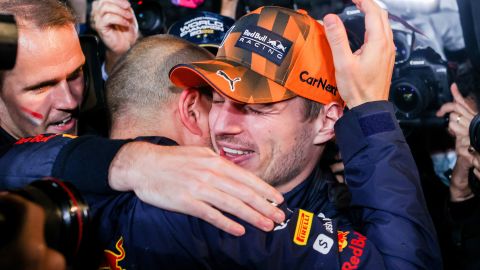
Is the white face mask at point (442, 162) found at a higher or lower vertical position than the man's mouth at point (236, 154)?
lower

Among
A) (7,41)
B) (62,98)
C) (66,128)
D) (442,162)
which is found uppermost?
(7,41)

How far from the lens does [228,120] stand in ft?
6.12

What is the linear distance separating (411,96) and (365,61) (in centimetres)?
104

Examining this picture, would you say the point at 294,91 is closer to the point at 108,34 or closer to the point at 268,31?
the point at 268,31

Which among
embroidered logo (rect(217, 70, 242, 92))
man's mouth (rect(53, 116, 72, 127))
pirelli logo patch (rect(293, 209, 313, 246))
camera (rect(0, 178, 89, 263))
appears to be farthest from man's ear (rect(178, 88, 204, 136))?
camera (rect(0, 178, 89, 263))

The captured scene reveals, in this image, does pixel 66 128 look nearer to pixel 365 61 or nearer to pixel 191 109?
pixel 191 109

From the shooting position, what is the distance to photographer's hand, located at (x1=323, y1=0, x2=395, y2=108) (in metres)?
1.59

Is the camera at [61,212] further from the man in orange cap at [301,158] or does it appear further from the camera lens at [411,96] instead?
the camera lens at [411,96]

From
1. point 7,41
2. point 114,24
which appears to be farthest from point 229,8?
point 7,41

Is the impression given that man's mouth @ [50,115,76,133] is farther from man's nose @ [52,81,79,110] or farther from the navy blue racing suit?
the navy blue racing suit

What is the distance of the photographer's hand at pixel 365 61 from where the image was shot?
159 centimetres

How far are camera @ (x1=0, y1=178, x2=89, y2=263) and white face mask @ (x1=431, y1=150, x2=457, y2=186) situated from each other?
2254 mm

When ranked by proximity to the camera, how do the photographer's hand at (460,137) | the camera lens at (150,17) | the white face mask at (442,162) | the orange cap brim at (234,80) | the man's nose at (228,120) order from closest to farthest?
the orange cap brim at (234,80), the man's nose at (228,120), the photographer's hand at (460,137), the white face mask at (442,162), the camera lens at (150,17)

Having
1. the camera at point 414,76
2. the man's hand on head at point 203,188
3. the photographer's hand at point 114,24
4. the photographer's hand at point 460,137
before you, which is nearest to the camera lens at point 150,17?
the photographer's hand at point 114,24
